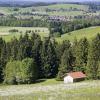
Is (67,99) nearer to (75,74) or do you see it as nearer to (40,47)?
(75,74)

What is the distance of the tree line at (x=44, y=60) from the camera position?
96.3 m

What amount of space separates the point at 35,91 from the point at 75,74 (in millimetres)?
26407

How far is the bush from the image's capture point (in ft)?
315

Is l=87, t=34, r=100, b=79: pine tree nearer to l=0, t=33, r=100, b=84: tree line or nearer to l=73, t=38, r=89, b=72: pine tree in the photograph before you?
l=0, t=33, r=100, b=84: tree line

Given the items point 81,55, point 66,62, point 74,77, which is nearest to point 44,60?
point 66,62

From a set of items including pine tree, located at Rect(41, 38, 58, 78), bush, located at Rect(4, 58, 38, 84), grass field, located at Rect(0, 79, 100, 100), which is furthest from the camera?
pine tree, located at Rect(41, 38, 58, 78)

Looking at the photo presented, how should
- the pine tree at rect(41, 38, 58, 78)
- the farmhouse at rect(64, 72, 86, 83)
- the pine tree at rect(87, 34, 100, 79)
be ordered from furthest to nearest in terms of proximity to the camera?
the pine tree at rect(41, 38, 58, 78) → the pine tree at rect(87, 34, 100, 79) → the farmhouse at rect(64, 72, 86, 83)

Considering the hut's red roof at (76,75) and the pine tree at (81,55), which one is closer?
the hut's red roof at (76,75)

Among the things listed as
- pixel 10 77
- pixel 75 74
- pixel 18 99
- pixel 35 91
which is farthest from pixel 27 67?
pixel 18 99

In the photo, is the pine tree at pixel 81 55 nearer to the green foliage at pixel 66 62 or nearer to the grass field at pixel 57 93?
the green foliage at pixel 66 62

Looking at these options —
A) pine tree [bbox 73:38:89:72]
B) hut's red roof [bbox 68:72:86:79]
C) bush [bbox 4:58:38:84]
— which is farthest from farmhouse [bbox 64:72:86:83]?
bush [bbox 4:58:38:84]

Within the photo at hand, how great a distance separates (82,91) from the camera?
66625mm

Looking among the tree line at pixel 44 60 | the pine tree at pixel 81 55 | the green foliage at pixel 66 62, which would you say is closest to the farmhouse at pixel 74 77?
the tree line at pixel 44 60

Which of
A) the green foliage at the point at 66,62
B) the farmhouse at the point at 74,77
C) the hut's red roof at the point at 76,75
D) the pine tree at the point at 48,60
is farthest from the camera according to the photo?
the pine tree at the point at 48,60
